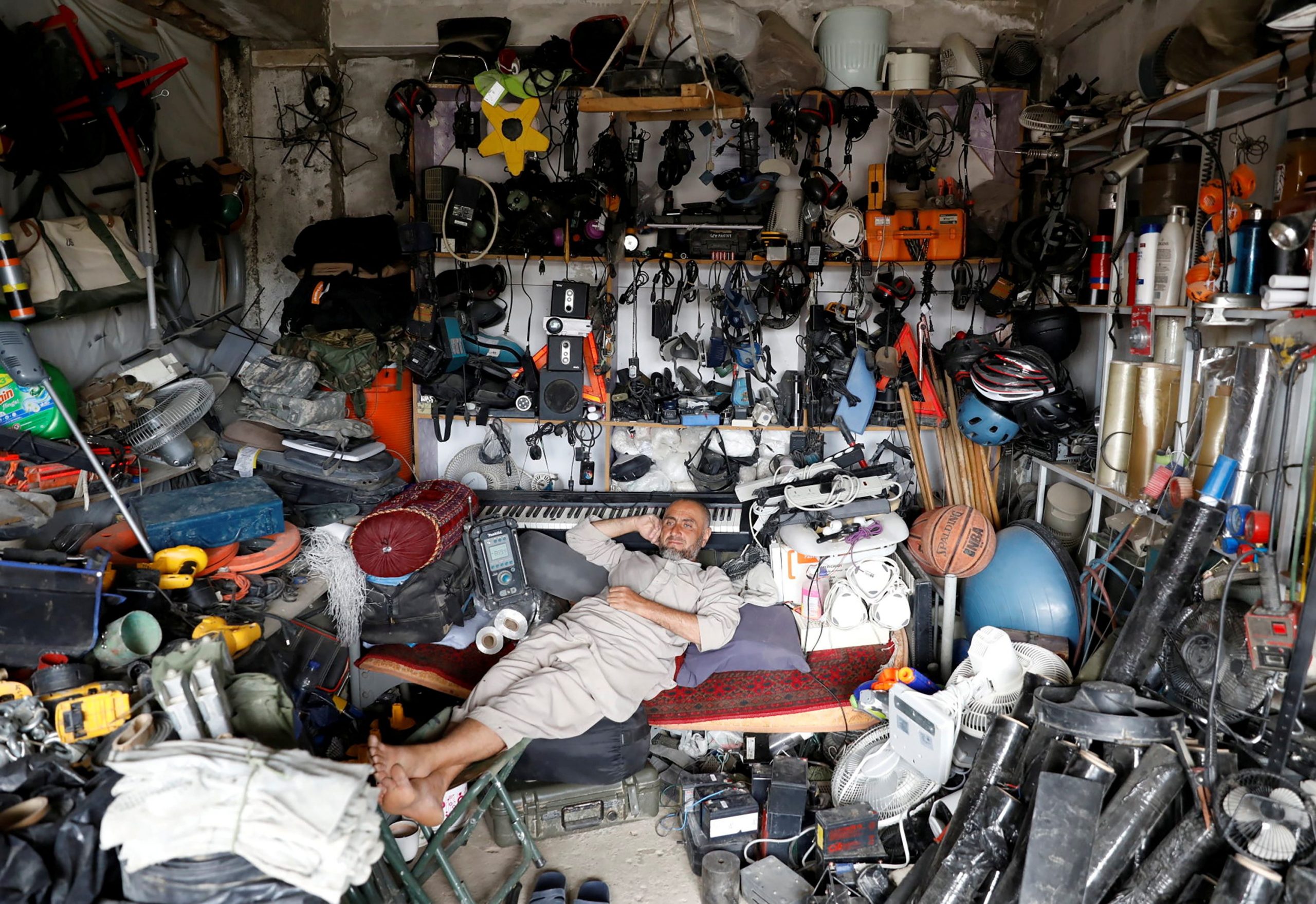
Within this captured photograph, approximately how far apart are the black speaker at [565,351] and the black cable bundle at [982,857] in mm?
2786

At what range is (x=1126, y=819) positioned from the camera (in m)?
2.28

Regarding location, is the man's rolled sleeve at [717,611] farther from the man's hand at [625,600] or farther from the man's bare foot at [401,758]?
the man's bare foot at [401,758]

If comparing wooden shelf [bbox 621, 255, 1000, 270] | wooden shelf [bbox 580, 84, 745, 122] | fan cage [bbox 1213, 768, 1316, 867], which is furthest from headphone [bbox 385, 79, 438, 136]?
fan cage [bbox 1213, 768, 1316, 867]

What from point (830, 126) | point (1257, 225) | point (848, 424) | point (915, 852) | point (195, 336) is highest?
point (830, 126)

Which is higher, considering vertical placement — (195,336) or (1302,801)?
(195,336)

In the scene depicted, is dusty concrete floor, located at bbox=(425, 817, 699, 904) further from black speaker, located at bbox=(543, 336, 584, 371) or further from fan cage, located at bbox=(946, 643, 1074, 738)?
black speaker, located at bbox=(543, 336, 584, 371)

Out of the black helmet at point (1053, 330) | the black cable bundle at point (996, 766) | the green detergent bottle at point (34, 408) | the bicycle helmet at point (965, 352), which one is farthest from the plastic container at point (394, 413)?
the black helmet at point (1053, 330)

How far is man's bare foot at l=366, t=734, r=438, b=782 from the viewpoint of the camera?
8.07ft

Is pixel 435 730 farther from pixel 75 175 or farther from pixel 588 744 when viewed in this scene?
pixel 75 175

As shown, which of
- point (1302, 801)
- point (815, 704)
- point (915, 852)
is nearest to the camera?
point (1302, 801)

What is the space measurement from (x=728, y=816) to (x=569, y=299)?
2520mm

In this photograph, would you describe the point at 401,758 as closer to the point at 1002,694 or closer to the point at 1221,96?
the point at 1002,694

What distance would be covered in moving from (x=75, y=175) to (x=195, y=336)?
2.80 feet

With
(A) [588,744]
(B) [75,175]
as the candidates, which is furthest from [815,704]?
(B) [75,175]
